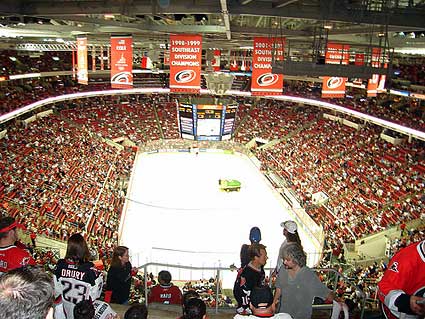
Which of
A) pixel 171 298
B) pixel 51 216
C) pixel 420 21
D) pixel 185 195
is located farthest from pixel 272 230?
pixel 171 298

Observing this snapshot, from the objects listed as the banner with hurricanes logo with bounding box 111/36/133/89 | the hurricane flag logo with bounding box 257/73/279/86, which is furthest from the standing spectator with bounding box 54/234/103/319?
the hurricane flag logo with bounding box 257/73/279/86

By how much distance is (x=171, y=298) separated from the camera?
487 centimetres

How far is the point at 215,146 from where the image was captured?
1345 inches

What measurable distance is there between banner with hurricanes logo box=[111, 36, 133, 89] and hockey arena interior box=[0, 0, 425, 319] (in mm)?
57

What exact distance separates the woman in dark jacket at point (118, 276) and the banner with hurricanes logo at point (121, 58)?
8361 mm

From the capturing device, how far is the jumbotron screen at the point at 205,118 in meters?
23.2

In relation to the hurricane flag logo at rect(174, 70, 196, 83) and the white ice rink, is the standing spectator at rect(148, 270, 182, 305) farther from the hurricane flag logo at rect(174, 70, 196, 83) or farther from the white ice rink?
the hurricane flag logo at rect(174, 70, 196, 83)

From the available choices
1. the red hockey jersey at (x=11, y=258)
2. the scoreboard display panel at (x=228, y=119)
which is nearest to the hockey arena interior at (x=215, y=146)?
the red hockey jersey at (x=11, y=258)

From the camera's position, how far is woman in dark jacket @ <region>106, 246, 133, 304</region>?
4.86 metres

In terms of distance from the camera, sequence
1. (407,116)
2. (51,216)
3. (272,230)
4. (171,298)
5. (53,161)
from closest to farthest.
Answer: (171,298) → (51,216) → (272,230) → (53,161) → (407,116)

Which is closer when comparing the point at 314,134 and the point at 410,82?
the point at 410,82

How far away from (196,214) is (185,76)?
981cm

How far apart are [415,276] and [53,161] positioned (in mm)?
22028

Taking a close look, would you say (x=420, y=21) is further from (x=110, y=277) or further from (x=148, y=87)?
(x=148, y=87)
